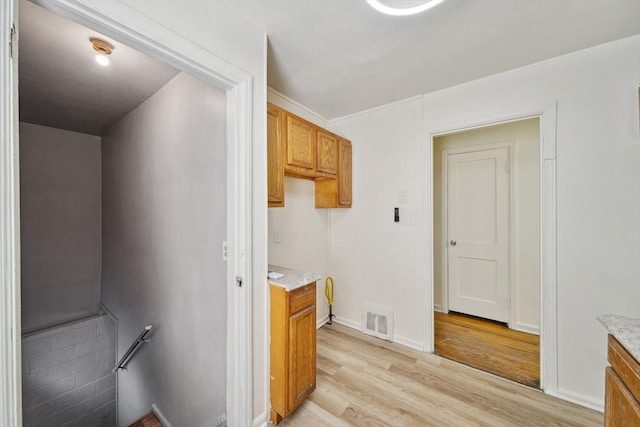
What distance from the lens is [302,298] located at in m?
1.69

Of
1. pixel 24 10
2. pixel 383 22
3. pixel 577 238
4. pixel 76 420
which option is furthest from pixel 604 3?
pixel 76 420

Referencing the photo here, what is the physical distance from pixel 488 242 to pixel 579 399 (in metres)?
1.65

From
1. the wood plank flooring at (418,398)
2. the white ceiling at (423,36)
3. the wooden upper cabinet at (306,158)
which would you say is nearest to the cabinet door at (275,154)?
the wooden upper cabinet at (306,158)

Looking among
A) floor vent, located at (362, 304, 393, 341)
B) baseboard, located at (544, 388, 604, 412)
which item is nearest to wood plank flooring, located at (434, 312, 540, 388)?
baseboard, located at (544, 388, 604, 412)

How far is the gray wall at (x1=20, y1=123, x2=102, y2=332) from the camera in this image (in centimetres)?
294

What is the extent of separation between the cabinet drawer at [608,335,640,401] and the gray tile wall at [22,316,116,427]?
4712 mm

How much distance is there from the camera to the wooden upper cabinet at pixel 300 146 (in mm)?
1985

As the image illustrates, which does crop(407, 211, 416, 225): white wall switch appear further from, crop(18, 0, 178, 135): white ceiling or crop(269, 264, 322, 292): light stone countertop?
crop(18, 0, 178, 135): white ceiling

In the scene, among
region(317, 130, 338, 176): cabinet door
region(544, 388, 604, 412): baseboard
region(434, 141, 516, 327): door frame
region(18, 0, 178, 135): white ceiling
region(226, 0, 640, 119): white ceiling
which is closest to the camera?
region(226, 0, 640, 119): white ceiling

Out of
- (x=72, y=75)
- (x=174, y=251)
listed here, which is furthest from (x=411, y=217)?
(x=72, y=75)

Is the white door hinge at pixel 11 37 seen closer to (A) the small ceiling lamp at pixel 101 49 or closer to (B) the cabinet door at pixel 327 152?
(A) the small ceiling lamp at pixel 101 49

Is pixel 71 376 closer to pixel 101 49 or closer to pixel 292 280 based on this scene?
pixel 292 280

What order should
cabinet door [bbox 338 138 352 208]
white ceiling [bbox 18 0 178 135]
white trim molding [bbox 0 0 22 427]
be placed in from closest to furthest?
white trim molding [bbox 0 0 22 427] < white ceiling [bbox 18 0 178 135] < cabinet door [bbox 338 138 352 208]

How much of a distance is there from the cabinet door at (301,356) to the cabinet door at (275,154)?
858 mm
